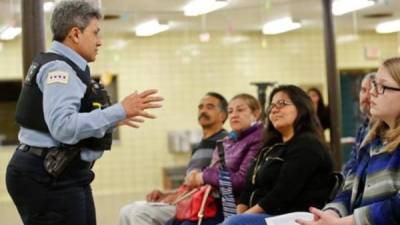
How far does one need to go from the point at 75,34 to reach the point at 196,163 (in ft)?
5.94

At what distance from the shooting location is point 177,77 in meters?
7.71

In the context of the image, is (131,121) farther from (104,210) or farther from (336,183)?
(104,210)

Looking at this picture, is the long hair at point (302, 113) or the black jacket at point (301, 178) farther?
the long hair at point (302, 113)

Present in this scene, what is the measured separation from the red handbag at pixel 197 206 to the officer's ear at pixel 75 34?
1446 millimetres

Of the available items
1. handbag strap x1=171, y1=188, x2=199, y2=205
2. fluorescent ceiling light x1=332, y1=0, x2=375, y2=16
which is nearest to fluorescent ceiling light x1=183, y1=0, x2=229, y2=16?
fluorescent ceiling light x1=332, y1=0, x2=375, y2=16

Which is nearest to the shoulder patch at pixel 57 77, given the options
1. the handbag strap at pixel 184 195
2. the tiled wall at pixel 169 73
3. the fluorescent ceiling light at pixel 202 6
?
the handbag strap at pixel 184 195

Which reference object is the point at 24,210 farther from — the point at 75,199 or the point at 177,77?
the point at 177,77

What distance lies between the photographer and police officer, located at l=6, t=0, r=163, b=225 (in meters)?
1.78

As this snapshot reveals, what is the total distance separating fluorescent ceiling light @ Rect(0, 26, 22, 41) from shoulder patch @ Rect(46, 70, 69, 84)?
15.0 feet

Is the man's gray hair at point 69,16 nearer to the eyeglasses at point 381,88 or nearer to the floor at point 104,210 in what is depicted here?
the eyeglasses at point 381,88

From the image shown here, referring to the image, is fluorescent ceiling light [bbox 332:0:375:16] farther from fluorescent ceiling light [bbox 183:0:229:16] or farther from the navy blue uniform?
the navy blue uniform

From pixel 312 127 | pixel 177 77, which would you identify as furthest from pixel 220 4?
pixel 312 127

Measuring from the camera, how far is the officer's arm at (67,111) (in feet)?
5.72

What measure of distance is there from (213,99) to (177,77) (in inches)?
159
